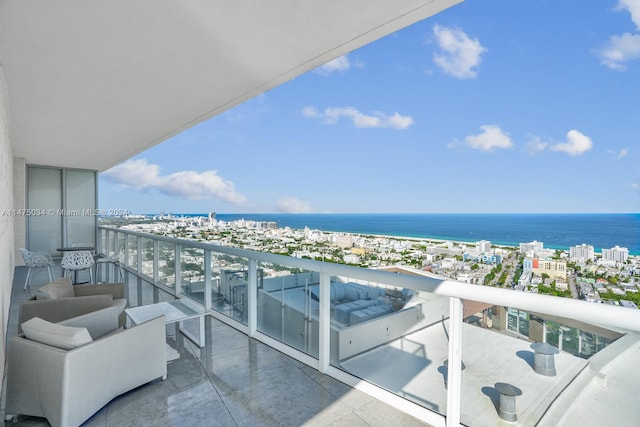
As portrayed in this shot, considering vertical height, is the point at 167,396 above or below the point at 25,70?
below

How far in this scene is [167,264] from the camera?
566cm

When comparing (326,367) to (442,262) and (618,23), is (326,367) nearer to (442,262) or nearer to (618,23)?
(442,262)

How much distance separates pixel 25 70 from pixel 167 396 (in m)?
3.75

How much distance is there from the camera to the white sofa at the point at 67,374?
1972 mm

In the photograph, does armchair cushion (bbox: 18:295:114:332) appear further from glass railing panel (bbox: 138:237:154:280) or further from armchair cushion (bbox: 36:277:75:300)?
glass railing panel (bbox: 138:237:154:280)

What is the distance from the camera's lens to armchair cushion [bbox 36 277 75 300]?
311 cm

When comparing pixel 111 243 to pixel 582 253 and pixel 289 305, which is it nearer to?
pixel 289 305

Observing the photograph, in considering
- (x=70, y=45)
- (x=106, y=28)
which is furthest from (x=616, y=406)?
(x=70, y=45)

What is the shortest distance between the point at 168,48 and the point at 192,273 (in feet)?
10.6

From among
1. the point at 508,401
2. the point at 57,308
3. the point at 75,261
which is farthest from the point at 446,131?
the point at 57,308

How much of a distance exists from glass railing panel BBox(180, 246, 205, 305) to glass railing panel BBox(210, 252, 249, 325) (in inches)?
12.2

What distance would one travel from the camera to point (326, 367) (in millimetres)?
2803

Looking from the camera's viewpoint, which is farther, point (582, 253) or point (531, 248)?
point (531, 248)

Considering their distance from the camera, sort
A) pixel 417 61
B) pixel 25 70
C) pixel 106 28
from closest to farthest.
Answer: pixel 106 28 < pixel 25 70 < pixel 417 61
